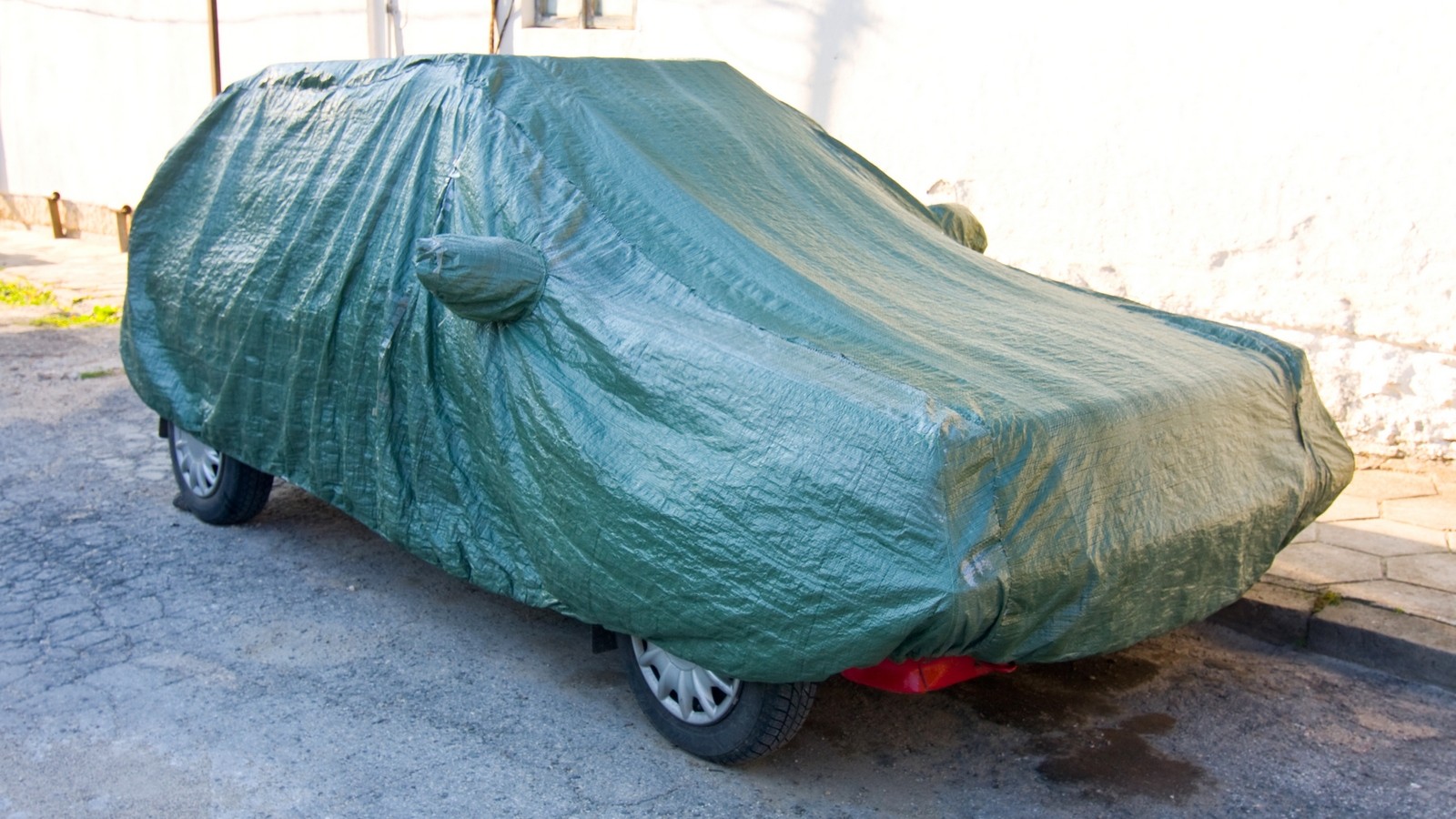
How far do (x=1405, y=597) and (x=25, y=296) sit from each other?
31.4 ft

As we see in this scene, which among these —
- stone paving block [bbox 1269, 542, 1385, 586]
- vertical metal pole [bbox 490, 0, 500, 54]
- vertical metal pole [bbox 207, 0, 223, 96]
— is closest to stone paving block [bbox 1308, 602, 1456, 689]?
stone paving block [bbox 1269, 542, 1385, 586]

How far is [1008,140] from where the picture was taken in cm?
668

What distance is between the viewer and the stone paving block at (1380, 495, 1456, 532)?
523 centimetres

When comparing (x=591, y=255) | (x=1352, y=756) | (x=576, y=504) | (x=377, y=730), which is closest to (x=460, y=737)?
(x=377, y=730)

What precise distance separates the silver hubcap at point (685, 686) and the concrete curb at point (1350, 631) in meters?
2.02

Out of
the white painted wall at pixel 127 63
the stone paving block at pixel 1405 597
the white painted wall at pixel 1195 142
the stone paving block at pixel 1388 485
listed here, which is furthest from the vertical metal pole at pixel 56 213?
the stone paving block at pixel 1405 597

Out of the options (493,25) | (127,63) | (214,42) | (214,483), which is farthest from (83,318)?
(214,483)

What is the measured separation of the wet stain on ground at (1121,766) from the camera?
338 cm

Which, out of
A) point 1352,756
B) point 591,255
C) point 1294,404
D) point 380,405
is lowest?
point 1352,756

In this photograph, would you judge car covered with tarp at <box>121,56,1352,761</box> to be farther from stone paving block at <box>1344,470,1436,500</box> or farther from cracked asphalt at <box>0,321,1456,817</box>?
stone paving block at <box>1344,470,1436,500</box>

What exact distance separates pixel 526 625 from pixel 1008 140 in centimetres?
382

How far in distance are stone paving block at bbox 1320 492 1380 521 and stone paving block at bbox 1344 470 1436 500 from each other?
5 cm

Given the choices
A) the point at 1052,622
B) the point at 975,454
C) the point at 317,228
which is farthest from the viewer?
the point at 317,228

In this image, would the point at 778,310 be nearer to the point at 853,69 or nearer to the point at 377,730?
the point at 377,730
